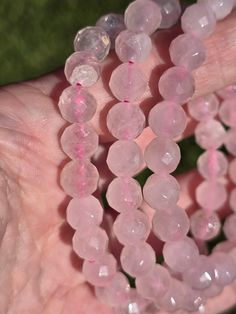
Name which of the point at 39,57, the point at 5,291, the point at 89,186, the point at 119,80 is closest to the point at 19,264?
the point at 5,291

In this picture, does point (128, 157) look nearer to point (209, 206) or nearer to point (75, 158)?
point (75, 158)

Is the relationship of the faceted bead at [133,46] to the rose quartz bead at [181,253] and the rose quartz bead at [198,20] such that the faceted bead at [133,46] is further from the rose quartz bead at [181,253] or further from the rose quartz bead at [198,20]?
the rose quartz bead at [181,253]

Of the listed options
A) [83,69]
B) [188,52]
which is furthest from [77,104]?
[188,52]

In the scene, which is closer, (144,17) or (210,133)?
(144,17)

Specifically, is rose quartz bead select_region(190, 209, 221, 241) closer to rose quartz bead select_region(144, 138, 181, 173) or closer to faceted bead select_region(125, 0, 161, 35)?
rose quartz bead select_region(144, 138, 181, 173)

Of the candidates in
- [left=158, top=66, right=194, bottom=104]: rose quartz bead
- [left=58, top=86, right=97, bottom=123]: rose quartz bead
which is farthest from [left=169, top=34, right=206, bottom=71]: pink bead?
[left=58, top=86, right=97, bottom=123]: rose quartz bead

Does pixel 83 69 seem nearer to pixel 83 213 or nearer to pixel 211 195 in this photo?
pixel 83 213

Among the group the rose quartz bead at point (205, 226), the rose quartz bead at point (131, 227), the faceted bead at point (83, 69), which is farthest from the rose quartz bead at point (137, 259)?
the faceted bead at point (83, 69)
